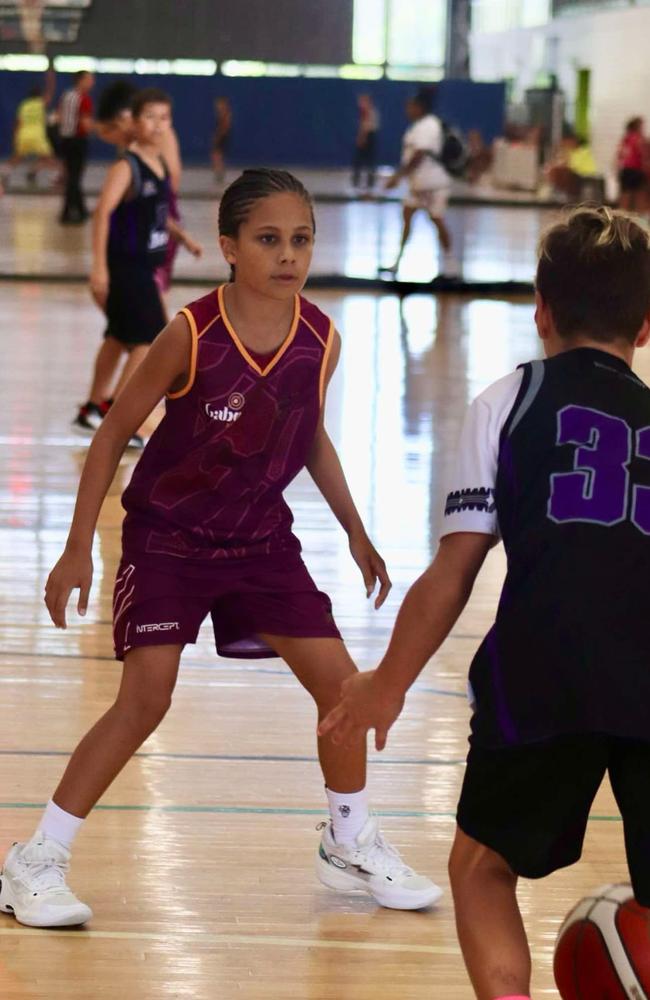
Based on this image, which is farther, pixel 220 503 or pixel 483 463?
pixel 220 503

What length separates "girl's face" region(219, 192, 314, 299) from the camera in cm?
264

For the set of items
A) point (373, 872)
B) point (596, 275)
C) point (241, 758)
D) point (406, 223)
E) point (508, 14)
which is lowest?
point (406, 223)

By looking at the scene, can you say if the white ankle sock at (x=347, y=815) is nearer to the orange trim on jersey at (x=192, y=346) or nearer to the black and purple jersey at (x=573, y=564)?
the orange trim on jersey at (x=192, y=346)

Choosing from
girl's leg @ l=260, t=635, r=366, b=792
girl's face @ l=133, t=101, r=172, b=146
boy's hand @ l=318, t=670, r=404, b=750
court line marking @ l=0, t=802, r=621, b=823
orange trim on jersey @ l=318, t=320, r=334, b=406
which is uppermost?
girl's face @ l=133, t=101, r=172, b=146

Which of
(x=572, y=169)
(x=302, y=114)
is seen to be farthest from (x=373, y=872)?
(x=302, y=114)

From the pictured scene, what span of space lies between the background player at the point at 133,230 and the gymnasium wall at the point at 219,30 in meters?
25.4

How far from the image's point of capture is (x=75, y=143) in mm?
18641

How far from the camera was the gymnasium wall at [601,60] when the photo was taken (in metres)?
25.3

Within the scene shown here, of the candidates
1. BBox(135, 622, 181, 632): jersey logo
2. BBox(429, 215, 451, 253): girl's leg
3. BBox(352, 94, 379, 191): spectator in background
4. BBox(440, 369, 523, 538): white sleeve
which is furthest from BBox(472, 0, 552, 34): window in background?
BBox(440, 369, 523, 538): white sleeve

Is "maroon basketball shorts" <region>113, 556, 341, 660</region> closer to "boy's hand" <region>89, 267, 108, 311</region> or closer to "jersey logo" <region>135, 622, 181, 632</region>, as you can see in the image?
"jersey logo" <region>135, 622, 181, 632</region>

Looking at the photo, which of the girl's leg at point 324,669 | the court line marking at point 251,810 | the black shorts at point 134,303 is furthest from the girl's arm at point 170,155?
the girl's leg at point 324,669

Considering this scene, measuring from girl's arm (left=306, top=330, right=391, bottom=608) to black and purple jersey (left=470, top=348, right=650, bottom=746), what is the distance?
828mm

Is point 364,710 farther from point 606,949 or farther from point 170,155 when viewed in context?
point 170,155

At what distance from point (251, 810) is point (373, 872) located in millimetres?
438
